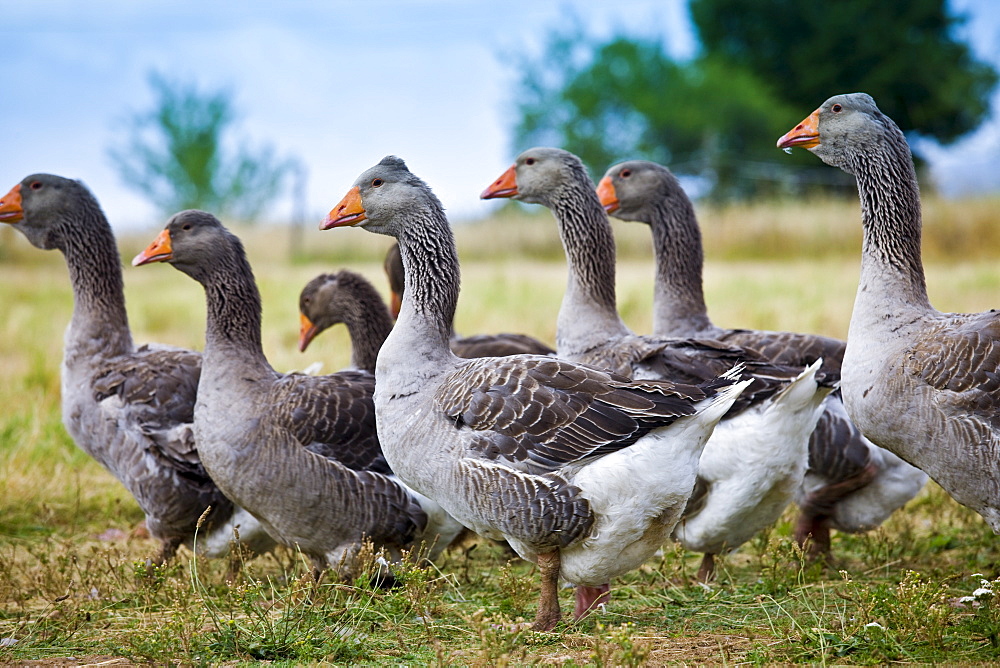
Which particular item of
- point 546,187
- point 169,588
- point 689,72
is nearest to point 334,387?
point 169,588

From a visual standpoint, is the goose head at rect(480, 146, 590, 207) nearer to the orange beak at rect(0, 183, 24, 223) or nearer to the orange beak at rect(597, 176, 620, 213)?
the orange beak at rect(597, 176, 620, 213)

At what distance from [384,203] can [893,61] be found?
154ft

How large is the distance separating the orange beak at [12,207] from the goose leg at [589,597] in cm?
492

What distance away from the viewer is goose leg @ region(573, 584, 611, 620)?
510 centimetres

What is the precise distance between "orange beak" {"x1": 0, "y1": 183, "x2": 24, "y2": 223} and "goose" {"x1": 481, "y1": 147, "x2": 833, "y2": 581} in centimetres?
342

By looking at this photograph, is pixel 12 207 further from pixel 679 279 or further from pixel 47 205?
pixel 679 279

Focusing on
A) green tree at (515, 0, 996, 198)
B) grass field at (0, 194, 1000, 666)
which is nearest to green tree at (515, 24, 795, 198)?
green tree at (515, 0, 996, 198)

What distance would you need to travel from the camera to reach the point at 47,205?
713 cm

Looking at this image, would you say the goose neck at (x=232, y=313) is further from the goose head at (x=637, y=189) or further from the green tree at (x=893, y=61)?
the green tree at (x=893, y=61)

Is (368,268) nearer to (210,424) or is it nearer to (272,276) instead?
(272,276)

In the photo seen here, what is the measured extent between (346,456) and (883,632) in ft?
9.72

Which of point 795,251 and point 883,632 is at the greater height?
point 795,251

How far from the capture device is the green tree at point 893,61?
46031 mm

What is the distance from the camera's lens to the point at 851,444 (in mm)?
6141
